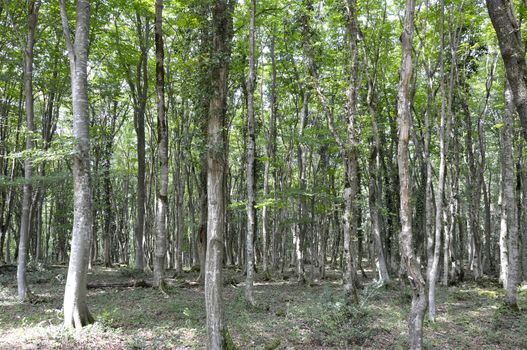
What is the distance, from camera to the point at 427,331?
10.4m

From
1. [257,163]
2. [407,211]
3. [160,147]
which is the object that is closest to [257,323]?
[407,211]

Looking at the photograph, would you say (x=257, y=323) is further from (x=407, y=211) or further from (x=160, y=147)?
(x=160, y=147)

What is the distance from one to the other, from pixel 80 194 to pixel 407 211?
7303 mm

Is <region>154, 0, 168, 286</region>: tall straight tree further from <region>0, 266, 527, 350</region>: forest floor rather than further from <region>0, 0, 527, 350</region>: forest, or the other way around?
<region>0, 266, 527, 350</region>: forest floor

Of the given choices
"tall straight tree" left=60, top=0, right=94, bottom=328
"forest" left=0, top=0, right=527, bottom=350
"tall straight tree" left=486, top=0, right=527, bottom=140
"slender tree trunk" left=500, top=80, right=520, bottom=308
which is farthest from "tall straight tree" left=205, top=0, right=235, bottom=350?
"slender tree trunk" left=500, top=80, right=520, bottom=308

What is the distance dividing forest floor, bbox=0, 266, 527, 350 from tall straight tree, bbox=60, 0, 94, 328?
21.7 inches

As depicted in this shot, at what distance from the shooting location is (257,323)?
33.3 ft

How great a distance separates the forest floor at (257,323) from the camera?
8.24m

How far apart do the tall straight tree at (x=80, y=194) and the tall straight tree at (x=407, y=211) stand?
23.0 feet

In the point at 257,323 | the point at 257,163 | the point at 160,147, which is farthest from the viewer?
the point at 257,163

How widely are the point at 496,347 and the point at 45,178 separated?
1329 cm

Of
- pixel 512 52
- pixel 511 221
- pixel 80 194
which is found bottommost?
pixel 511 221

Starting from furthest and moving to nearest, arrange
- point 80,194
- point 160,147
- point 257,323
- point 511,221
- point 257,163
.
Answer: point 257,163 < point 160,147 < point 511,221 < point 257,323 < point 80,194

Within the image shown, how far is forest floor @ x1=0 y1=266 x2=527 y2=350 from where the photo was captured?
824cm
